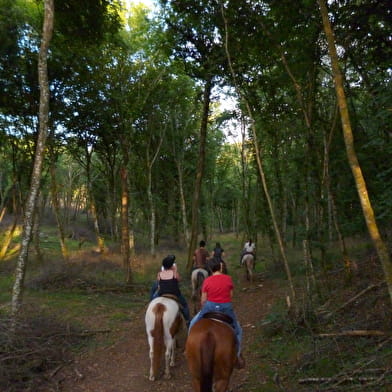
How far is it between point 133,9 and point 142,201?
18.1 m

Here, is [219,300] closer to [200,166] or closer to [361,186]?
[361,186]

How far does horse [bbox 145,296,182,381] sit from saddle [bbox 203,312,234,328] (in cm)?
152

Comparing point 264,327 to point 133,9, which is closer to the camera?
point 264,327

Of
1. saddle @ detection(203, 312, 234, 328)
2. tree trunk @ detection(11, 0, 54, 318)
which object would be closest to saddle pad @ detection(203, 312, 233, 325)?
saddle @ detection(203, 312, 234, 328)

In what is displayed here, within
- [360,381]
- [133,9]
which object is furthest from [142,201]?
[360,381]

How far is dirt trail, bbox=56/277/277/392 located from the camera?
6.36m

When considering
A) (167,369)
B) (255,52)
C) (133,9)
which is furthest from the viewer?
(133,9)

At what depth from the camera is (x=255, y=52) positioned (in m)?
11.0

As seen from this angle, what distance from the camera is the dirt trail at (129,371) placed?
6.36m

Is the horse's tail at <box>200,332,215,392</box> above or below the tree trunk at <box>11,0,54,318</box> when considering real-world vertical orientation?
below

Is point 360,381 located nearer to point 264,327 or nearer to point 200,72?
point 264,327

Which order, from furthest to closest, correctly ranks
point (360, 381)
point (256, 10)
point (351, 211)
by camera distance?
point (351, 211) → point (256, 10) → point (360, 381)

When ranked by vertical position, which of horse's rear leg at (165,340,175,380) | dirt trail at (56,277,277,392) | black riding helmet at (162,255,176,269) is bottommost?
dirt trail at (56,277,277,392)

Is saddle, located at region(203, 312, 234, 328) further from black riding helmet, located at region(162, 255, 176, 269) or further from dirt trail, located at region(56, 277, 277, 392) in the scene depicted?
black riding helmet, located at region(162, 255, 176, 269)
